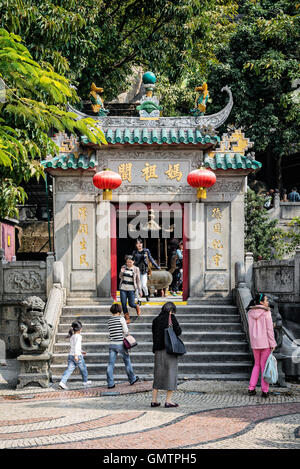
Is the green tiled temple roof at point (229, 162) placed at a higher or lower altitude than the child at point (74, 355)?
higher

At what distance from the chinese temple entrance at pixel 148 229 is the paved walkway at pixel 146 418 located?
14.3 feet

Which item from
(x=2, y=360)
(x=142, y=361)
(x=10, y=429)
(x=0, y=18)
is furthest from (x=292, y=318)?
(x=0, y=18)

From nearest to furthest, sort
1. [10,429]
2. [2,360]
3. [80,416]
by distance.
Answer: [10,429], [80,416], [2,360]

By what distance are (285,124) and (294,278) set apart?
1516 centimetres

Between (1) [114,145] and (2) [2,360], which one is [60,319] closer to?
(2) [2,360]

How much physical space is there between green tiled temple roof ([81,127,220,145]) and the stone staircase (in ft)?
12.9

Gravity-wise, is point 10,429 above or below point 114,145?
below

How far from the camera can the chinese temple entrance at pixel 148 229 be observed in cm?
1537

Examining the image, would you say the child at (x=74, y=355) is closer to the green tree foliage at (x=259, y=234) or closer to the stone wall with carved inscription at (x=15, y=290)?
the stone wall with carved inscription at (x=15, y=290)

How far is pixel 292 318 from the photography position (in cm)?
1403

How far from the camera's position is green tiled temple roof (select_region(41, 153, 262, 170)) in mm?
14812

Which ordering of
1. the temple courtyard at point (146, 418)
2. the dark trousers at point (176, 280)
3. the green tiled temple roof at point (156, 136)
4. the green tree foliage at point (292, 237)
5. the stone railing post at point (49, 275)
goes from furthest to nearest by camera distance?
the dark trousers at point (176, 280), the green tree foliage at point (292, 237), the green tiled temple roof at point (156, 136), the stone railing post at point (49, 275), the temple courtyard at point (146, 418)

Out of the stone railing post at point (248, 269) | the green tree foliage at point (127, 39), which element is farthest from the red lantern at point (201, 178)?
the green tree foliage at point (127, 39)

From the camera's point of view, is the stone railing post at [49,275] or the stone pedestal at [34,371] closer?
the stone pedestal at [34,371]
